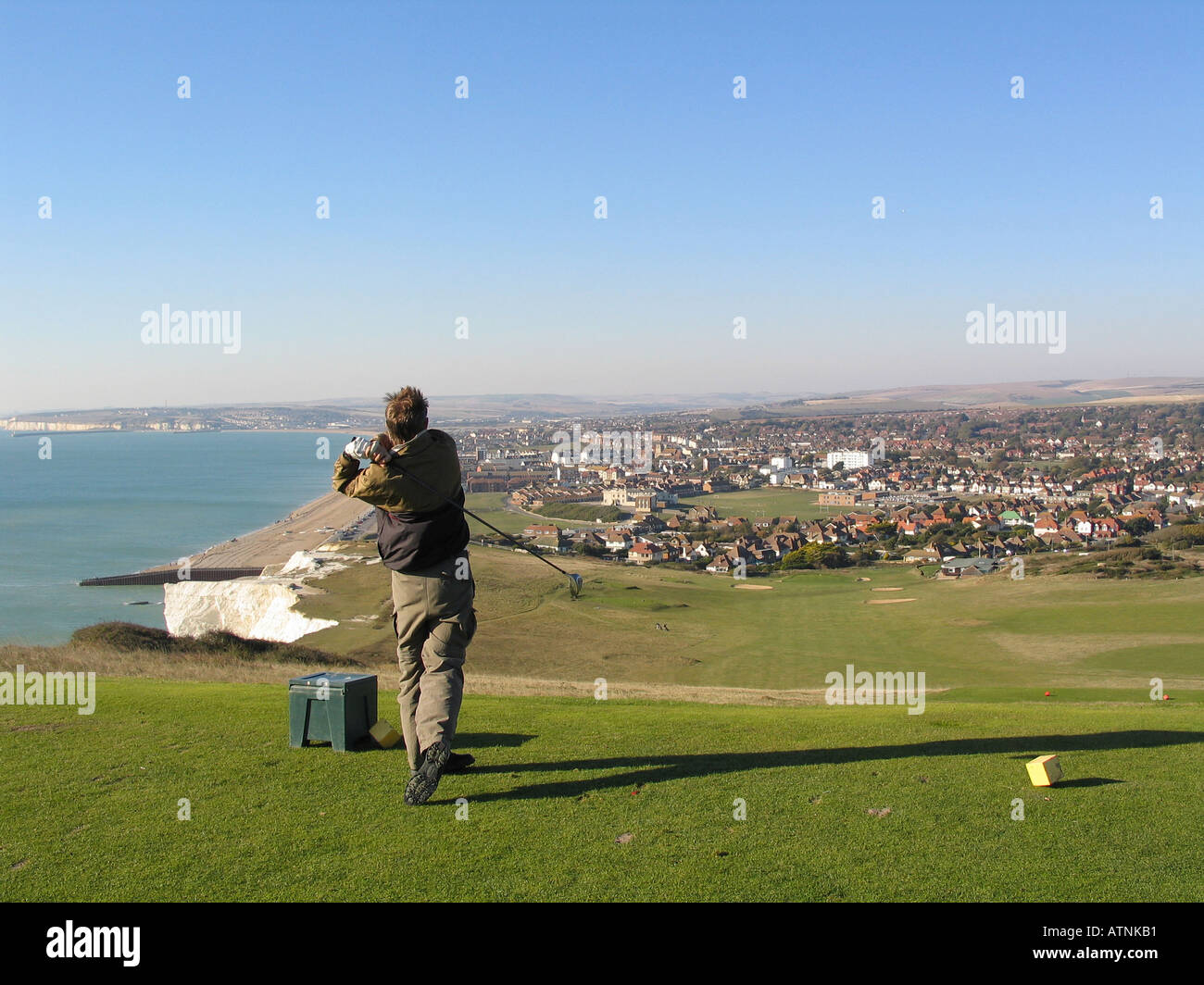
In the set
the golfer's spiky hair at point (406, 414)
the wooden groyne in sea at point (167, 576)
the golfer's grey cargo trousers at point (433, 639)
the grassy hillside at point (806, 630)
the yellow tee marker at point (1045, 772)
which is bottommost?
the wooden groyne in sea at point (167, 576)

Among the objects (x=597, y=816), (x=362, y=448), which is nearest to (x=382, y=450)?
(x=362, y=448)

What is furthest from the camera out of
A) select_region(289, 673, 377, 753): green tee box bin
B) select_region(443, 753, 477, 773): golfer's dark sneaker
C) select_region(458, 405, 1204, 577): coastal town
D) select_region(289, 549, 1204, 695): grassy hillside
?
select_region(458, 405, 1204, 577): coastal town

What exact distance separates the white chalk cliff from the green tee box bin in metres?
35.6

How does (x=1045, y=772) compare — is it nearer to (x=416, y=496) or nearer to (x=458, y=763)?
(x=458, y=763)

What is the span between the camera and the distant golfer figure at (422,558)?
20.3ft

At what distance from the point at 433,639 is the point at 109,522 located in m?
107

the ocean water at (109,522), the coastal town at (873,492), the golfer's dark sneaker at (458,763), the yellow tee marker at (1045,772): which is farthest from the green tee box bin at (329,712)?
the coastal town at (873,492)

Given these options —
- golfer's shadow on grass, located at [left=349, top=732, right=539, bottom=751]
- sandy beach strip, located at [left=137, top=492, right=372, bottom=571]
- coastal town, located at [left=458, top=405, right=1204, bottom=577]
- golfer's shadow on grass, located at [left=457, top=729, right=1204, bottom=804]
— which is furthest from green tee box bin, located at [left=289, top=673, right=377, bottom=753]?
sandy beach strip, located at [left=137, top=492, right=372, bottom=571]

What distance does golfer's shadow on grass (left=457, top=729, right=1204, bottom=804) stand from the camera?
650 cm

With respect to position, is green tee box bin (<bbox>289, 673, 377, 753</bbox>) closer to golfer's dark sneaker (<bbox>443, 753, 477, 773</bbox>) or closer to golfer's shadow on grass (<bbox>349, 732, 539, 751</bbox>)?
golfer's shadow on grass (<bbox>349, 732, 539, 751</bbox>)

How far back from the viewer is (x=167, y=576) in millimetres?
64125

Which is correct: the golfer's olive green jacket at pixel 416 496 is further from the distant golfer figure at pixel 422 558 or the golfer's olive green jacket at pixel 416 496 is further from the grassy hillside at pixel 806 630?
the grassy hillside at pixel 806 630

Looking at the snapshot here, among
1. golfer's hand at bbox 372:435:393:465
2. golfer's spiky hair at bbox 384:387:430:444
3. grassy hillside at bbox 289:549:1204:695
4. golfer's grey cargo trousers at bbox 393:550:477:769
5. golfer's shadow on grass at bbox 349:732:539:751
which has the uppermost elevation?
golfer's spiky hair at bbox 384:387:430:444
